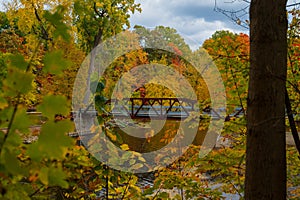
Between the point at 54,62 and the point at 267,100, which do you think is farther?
the point at 267,100

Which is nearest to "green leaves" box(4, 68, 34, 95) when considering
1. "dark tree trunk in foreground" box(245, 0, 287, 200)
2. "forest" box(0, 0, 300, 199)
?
"forest" box(0, 0, 300, 199)

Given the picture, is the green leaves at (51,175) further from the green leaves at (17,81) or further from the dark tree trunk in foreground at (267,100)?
the dark tree trunk in foreground at (267,100)

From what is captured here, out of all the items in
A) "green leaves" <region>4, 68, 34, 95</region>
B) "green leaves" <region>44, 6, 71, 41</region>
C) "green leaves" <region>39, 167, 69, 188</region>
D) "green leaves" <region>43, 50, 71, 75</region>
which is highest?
"green leaves" <region>44, 6, 71, 41</region>

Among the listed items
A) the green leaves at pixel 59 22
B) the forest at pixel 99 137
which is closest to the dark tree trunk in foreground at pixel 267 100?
the forest at pixel 99 137

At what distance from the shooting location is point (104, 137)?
5.78 ft

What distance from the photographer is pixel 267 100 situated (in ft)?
3.94

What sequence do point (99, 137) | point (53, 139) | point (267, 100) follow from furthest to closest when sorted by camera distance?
point (99, 137)
point (267, 100)
point (53, 139)

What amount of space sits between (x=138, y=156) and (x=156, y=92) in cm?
917

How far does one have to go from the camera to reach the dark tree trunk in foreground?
1192 mm

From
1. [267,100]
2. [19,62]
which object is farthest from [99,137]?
[19,62]

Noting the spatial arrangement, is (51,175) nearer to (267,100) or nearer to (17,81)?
(17,81)

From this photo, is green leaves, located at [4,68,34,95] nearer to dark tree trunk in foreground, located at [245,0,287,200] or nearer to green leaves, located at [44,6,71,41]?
green leaves, located at [44,6,71,41]

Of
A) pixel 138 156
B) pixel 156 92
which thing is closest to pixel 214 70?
pixel 138 156

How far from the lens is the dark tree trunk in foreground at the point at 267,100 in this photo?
1.19m
